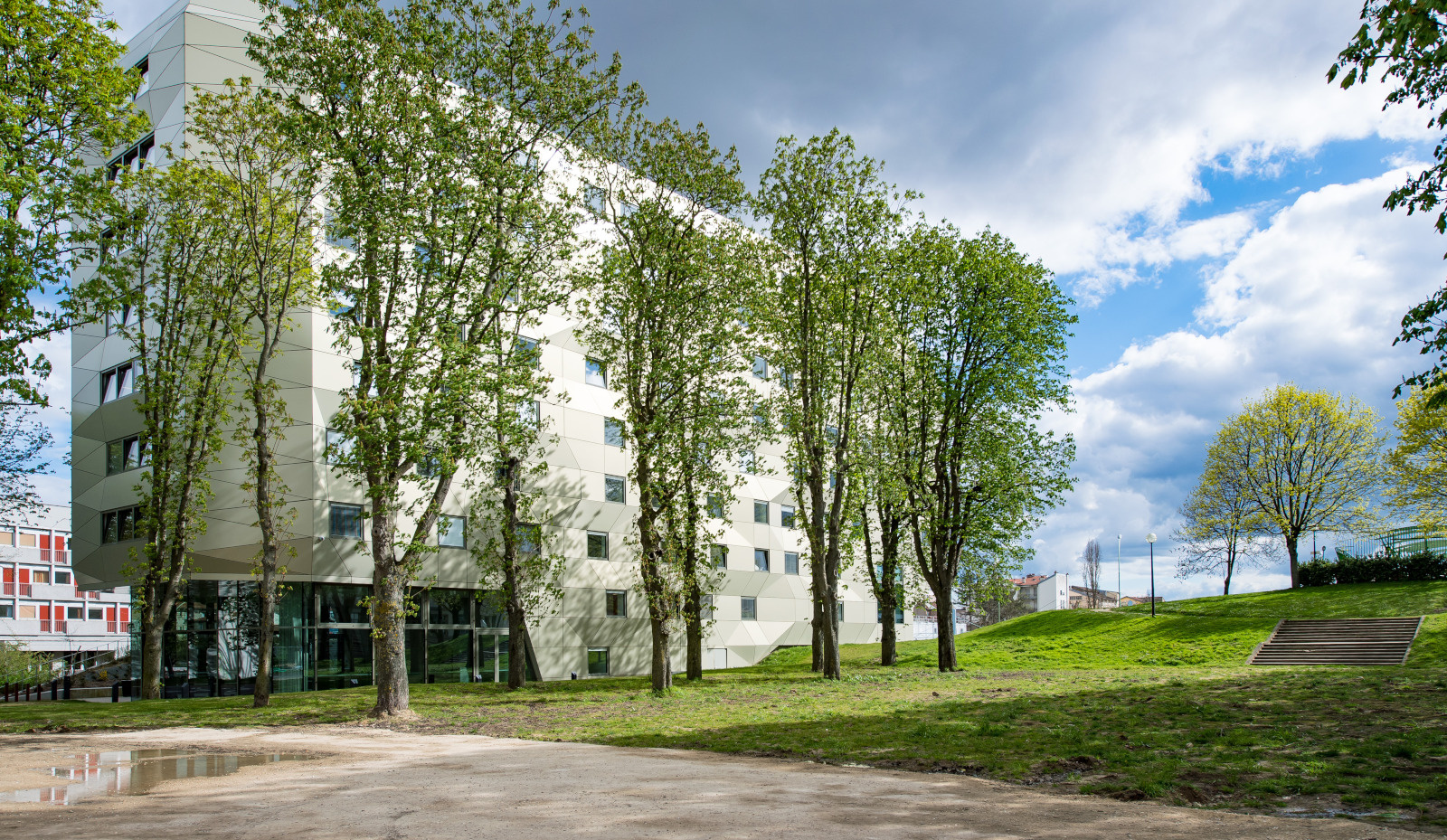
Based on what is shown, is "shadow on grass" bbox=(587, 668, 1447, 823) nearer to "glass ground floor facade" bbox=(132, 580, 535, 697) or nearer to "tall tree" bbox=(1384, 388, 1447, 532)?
"glass ground floor facade" bbox=(132, 580, 535, 697)

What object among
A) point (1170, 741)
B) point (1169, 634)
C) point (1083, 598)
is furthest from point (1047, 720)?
point (1083, 598)

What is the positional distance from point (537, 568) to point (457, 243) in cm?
998

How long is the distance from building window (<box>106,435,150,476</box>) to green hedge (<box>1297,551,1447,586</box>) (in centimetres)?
5424

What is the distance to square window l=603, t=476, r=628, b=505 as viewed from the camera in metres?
36.5

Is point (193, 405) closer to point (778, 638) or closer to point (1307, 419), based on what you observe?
point (778, 638)

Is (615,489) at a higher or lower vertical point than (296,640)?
higher

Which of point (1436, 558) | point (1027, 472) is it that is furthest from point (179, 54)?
point (1436, 558)

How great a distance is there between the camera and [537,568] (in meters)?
25.4

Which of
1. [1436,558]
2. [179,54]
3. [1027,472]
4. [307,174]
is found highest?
[179,54]

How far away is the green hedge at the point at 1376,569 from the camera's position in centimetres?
4397

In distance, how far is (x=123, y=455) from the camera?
32344 mm

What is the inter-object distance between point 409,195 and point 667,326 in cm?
772

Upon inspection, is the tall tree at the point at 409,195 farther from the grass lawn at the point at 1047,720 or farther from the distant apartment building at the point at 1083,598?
the distant apartment building at the point at 1083,598

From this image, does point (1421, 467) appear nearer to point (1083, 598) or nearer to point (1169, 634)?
point (1169, 634)
